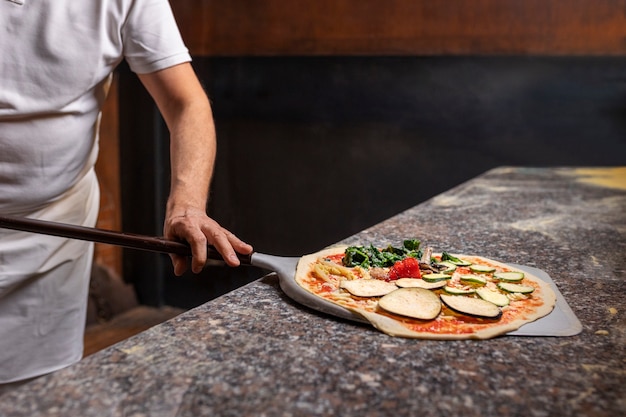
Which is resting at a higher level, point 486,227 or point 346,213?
point 486,227

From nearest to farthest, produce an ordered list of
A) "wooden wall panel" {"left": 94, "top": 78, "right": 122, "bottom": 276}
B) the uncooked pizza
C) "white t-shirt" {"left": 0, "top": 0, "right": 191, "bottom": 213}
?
the uncooked pizza → "white t-shirt" {"left": 0, "top": 0, "right": 191, "bottom": 213} → "wooden wall panel" {"left": 94, "top": 78, "right": 122, "bottom": 276}

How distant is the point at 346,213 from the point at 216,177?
0.88 meters

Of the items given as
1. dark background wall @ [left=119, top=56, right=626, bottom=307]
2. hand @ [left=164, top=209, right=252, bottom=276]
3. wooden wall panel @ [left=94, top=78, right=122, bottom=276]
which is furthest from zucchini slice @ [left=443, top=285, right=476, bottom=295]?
wooden wall panel @ [left=94, top=78, right=122, bottom=276]

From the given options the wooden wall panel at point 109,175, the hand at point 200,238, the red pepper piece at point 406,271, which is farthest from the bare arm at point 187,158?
the wooden wall panel at point 109,175

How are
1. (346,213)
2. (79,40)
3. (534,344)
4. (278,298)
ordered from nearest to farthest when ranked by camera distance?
1. (534,344)
2. (278,298)
3. (79,40)
4. (346,213)

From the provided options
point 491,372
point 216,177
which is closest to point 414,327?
point 491,372

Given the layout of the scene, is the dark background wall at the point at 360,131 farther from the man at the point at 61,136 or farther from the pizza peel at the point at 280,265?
the pizza peel at the point at 280,265

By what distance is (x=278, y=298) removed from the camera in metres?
1.29

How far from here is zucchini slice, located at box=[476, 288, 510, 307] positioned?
1228 millimetres

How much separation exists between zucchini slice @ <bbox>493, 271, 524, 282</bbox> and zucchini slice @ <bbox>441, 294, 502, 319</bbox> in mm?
188

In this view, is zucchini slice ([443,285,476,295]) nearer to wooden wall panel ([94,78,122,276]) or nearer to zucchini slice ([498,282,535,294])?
zucchini slice ([498,282,535,294])

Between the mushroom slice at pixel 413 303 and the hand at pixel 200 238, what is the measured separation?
328 millimetres

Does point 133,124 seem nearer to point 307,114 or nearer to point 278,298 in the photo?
point 307,114

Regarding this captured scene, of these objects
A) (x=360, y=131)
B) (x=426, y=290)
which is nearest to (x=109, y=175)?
(x=360, y=131)
